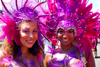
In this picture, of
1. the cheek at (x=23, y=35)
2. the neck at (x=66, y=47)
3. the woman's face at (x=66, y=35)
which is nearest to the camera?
the cheek at (x=23, y=35)

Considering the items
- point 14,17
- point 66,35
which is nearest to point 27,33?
point 14,17

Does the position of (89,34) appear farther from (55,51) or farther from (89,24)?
(55,51)

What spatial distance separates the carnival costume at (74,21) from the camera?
1764 mm

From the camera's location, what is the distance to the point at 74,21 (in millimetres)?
1773

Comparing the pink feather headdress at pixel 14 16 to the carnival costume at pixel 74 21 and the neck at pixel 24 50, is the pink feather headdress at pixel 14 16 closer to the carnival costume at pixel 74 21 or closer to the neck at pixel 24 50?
the neck at pixel 24 50

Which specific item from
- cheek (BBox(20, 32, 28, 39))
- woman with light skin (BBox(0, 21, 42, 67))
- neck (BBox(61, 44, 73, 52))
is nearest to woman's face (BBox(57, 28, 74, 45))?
neck (BBox(61, 44, 73, 52))

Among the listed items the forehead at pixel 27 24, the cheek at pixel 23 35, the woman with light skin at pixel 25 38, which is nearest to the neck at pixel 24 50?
the woman with light skin at pixel 25 38

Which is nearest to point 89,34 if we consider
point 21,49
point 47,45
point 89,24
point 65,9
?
point 89,24

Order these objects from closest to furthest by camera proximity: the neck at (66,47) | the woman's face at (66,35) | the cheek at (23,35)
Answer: the cheek at (23,35) < the woman's face at (66,35) < the neck at (66,47)

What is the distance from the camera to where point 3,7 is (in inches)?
62.3

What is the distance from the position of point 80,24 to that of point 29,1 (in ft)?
2.68

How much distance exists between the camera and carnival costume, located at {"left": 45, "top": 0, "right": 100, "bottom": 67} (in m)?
1.76

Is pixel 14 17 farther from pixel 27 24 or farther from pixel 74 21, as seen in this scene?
pixel 74 21

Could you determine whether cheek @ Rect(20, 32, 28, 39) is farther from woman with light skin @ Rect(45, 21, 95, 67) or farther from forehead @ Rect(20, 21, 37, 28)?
woman with light skin @ Rect(45, 21, 95, 67)
